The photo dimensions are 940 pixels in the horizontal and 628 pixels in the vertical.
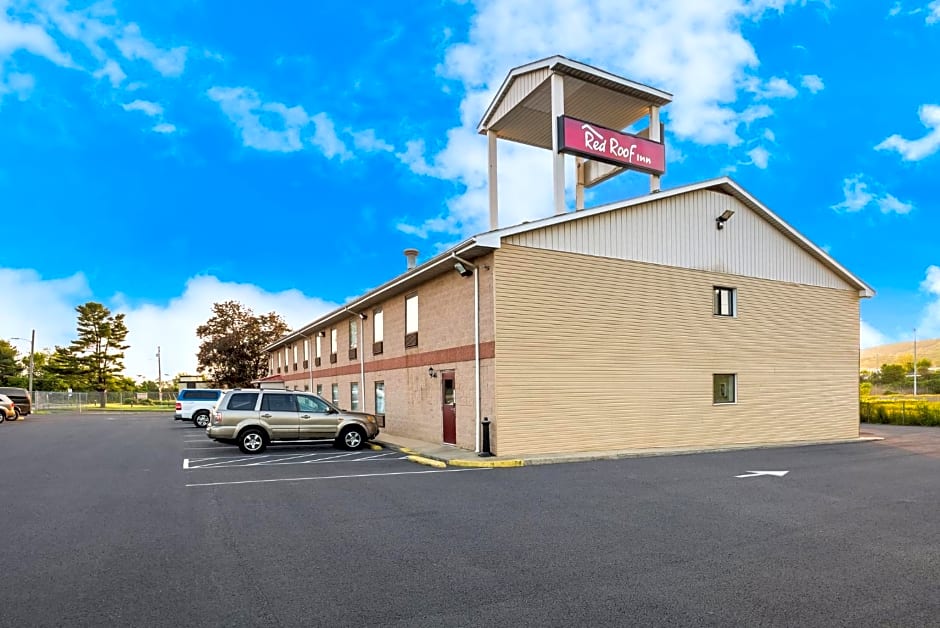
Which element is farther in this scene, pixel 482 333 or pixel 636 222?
pixel 636 222

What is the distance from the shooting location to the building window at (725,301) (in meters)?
19.4

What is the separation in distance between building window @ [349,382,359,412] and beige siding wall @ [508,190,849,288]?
13.7 meters

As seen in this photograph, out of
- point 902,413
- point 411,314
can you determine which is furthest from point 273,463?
point 902,413

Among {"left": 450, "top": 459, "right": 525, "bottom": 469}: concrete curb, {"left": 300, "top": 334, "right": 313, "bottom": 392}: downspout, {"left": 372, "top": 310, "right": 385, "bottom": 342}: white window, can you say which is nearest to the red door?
{"left": 450, "top": 459, "right": 525, "bottom": 469}: concrete curb

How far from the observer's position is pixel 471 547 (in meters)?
6.92

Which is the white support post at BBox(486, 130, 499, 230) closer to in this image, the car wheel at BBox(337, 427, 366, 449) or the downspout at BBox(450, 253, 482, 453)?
the downspout at BBox(450, 253, 482, 453)

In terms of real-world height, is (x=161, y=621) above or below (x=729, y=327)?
below

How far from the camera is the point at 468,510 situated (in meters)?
8.98

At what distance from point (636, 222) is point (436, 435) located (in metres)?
8.25

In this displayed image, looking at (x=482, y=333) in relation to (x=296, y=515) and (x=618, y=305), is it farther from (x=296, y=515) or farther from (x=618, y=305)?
(x=296, y=515)

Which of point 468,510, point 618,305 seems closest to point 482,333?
point 618,305

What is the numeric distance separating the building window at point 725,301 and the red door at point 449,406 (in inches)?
326

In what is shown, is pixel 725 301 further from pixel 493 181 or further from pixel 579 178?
pixel 493 181

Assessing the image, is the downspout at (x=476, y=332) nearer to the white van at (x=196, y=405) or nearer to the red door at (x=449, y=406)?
the red door at (x=449, y=406)
